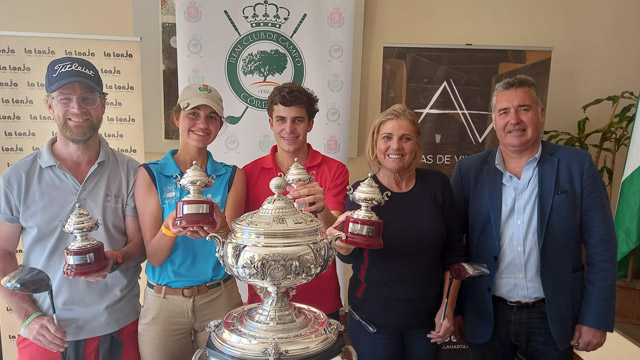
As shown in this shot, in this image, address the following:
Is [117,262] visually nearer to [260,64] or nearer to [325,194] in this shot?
[325,194]

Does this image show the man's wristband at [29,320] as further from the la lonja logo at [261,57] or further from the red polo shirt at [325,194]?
the la lonja logo at [261,57]

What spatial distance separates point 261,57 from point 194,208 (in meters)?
2.34

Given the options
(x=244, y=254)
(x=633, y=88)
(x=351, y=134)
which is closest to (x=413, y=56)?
(x=351, y=134)

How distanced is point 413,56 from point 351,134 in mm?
941

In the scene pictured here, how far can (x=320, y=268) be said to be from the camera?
1218 mm

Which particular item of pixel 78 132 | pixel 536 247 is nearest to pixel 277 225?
pixel 78 132

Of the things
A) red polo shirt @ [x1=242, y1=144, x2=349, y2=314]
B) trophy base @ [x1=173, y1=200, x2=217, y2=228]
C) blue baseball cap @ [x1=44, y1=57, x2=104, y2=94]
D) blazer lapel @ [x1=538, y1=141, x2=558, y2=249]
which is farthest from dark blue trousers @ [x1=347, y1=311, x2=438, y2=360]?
blue baseball cap @ [x1=44, y1=57, x2=104, y2=94]

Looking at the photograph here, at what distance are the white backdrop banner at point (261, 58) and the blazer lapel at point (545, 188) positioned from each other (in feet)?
6.08

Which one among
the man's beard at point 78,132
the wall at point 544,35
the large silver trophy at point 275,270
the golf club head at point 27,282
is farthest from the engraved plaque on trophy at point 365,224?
the wall at point 544,35

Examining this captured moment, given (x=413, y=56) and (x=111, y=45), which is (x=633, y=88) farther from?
(x=111, y=45)

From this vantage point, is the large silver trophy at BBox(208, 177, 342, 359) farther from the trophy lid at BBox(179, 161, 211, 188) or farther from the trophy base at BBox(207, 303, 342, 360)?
the trophy lid at BBox(179, 161, 211, 188)

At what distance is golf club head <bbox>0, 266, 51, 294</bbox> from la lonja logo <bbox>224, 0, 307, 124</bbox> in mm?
2243

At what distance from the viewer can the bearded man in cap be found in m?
1.62

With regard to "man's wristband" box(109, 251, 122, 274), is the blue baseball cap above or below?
above
